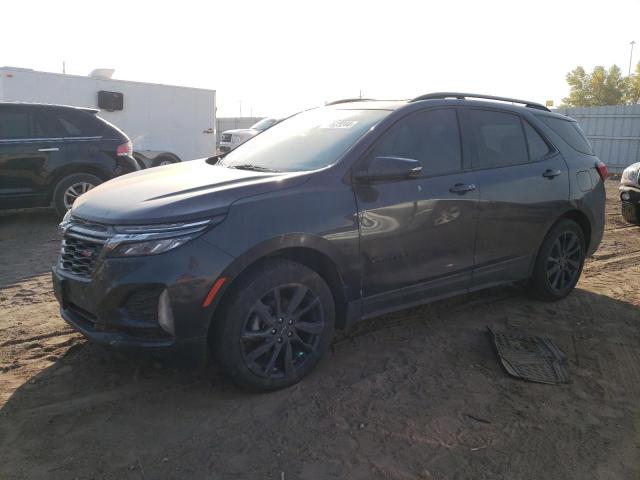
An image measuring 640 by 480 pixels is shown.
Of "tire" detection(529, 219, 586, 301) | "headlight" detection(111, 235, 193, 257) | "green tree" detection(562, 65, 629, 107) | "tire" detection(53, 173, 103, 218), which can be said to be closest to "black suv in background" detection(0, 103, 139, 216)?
"tire" detection(53, 173, 103, 218)

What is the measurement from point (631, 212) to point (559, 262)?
15.2 ft

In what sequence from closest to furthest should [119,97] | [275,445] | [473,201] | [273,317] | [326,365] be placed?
1. [275,445]
2. [273,317]
3. [326,365]
4. [473,201]
5. [119,97]

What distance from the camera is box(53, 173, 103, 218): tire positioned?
7746 millimetres

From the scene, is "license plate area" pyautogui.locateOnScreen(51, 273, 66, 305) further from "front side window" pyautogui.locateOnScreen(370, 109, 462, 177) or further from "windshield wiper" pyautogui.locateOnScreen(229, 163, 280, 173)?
"front side window" pyautogui.locateOnScreen(370, 109, 462, 177)

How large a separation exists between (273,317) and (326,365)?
700mm

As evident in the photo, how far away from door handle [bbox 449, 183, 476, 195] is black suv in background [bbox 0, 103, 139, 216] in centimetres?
585

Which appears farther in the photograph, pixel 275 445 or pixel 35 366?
pixel 35 366

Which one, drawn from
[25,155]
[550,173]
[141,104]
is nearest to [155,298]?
[550,173]

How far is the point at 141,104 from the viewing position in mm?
13242

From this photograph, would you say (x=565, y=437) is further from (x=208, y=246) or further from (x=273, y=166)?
(x=273, y=166)

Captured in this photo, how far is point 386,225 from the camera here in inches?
142

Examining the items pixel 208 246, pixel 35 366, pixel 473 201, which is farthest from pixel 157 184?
pixel 473 201

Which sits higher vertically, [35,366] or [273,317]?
[273,317]

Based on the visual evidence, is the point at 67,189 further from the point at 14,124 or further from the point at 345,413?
the point at 345,413
